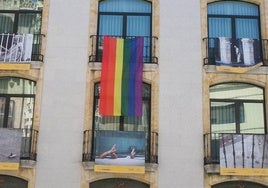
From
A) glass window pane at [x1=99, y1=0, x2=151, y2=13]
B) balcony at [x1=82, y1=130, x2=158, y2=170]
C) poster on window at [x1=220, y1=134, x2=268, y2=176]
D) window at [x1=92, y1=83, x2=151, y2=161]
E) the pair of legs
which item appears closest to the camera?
poster on window at [x1=220, y1=134, x2=268, y2=176]

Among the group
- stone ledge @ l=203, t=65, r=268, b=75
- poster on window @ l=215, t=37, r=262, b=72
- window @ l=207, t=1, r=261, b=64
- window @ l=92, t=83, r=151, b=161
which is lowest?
window @ l=92, t=83, r=151, b=161

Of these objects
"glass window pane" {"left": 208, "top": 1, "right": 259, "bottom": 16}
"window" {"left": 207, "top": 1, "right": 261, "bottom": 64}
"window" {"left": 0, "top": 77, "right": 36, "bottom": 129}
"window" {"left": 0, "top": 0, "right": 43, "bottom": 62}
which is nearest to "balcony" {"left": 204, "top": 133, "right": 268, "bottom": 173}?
"window" {"left": 207, "top": 1, "right": 261, "bottom": 64}

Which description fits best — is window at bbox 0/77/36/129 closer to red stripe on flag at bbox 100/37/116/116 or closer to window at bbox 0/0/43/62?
window at bbox 0/0/43/62

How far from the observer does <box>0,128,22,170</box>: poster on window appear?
1795 cm

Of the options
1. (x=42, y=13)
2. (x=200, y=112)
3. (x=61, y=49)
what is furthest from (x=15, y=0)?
(x=200, y=112)

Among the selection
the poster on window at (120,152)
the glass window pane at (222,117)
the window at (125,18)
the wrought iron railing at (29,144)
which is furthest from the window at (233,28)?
the wrought iron railing at (29,144)

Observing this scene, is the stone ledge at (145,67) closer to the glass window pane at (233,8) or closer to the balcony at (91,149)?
the balcony at (91,149)

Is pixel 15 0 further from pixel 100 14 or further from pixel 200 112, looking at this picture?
pixel 200 112

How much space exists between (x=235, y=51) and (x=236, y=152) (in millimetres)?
4163

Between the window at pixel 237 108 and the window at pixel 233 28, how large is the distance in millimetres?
1335

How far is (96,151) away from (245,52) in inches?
283

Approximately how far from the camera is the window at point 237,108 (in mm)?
19172

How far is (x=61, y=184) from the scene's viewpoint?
18094 millimetres

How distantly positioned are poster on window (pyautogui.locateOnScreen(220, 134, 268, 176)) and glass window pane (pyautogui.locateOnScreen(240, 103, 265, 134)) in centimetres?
Result: 81
